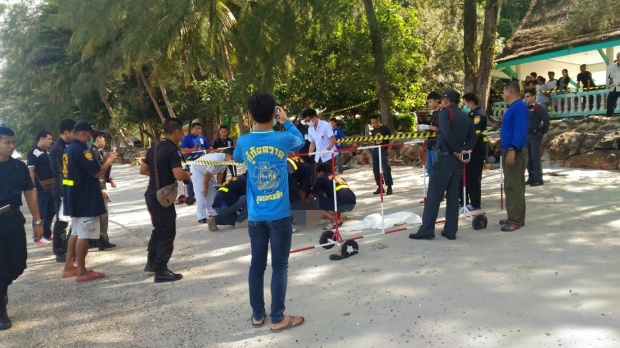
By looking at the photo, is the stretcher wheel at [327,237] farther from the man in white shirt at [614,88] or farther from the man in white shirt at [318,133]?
the man in white shirt at [614,88]

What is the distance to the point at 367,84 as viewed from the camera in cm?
1708

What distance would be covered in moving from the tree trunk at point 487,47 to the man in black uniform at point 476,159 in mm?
5867

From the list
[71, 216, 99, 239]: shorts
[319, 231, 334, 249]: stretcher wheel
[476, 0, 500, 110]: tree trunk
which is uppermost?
[476, 0, 500, 110]: tree trunk

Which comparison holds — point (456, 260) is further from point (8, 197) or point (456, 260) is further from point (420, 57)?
point (420, 57)

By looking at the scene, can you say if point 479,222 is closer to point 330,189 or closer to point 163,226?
point 330,189

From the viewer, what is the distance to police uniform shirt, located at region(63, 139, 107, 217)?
18.9 ft

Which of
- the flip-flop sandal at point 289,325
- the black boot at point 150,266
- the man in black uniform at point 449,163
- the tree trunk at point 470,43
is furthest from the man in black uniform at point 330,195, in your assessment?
the tree trunk at point 470,43

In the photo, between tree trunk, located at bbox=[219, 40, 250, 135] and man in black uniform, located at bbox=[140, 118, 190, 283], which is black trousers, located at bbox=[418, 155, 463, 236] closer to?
man in black uniform, located at bbox=[140, 118, 190, 283]

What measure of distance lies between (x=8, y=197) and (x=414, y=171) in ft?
33.6

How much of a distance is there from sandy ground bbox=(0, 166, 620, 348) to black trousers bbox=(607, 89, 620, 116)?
6.48m

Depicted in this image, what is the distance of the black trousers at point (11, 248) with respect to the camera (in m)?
4.64

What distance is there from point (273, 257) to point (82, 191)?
2.99m

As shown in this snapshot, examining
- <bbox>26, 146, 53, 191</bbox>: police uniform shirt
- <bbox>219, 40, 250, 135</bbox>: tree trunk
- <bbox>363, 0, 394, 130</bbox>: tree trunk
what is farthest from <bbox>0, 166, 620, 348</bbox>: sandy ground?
<bbox>219, 40, 250, 135</bbox>: tree trunk

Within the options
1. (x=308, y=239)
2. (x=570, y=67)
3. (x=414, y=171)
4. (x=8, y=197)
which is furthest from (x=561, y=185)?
(x=570, y=67)
